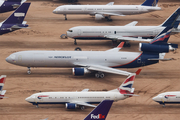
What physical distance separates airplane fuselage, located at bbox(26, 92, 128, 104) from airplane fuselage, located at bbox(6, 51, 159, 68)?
11.6 m

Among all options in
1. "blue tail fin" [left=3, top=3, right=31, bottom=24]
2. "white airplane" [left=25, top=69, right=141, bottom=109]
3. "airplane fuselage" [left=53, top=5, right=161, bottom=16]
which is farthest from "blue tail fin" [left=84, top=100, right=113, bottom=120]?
"airplane fuselage" [left=53, top=5, right=161, bottom=16]

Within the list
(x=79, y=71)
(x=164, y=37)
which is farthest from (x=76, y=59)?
(x=164, y=37)

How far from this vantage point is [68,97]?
4156 cm

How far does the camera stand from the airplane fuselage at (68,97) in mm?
41281

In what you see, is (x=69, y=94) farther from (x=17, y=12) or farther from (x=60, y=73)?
(x=17, y=12)

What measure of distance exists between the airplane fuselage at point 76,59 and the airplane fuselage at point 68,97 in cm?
1156

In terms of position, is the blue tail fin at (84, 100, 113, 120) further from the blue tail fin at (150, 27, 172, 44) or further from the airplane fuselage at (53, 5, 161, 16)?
the airplane fuselage at (53, 5, 161, 16)

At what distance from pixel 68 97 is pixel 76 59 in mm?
12213

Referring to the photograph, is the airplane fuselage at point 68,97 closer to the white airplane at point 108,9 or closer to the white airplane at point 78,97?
the white airplane at point 78,97

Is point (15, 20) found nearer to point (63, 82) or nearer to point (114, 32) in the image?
point (114, 32)

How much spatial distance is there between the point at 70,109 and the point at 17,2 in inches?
1907

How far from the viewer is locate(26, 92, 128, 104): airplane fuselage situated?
41.3 m

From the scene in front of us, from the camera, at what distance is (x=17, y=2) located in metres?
82.7

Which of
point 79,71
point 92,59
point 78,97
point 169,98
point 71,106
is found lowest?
point 71,106
